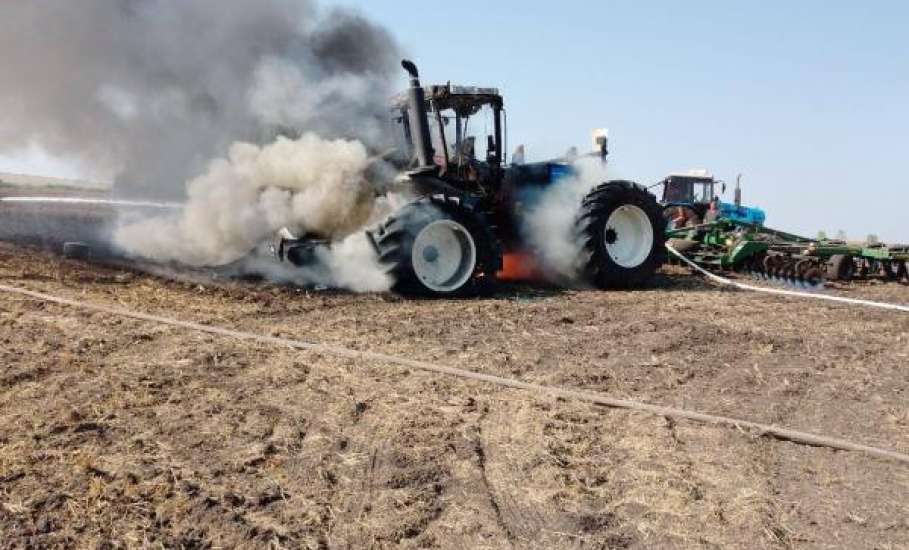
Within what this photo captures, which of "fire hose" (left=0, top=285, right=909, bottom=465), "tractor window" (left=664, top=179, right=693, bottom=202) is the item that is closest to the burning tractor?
"fire hose" (left=0, top=285, right=909, bottom=465)

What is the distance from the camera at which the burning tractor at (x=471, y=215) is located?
9727mm

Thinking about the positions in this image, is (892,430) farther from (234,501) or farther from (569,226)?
(569,226)

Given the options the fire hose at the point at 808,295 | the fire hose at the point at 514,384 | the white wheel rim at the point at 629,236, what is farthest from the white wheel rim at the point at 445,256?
the fire hose at the point at 808,295

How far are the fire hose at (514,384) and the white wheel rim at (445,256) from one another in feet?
11.5

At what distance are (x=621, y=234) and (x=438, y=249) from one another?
3.40m

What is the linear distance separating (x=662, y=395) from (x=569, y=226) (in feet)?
20.5

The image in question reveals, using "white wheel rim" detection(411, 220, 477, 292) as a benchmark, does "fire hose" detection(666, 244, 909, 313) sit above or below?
below

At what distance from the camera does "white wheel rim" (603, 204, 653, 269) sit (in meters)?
11.8

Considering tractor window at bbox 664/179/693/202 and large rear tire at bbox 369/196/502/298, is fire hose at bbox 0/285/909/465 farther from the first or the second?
tractor window at bbox 664/179/693/202

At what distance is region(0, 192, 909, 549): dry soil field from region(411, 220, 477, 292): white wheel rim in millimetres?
2284

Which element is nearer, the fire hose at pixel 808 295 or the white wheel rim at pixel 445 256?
the white wheel rim at pixel 445 256

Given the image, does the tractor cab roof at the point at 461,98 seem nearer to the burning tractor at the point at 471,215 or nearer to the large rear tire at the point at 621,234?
the burning tractor at the point at 471,215

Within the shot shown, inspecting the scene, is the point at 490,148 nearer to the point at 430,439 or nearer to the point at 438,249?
the point at 438,249

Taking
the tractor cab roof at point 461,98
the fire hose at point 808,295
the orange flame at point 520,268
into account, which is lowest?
the fire hose at point 808,295
